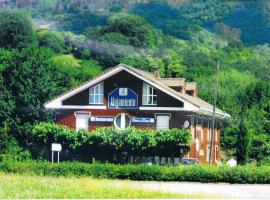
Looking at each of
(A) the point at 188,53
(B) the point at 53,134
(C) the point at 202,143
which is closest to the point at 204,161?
(C) the point at 202,143

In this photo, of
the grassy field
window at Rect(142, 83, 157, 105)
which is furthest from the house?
the grassy field

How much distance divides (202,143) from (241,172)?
2042 cm

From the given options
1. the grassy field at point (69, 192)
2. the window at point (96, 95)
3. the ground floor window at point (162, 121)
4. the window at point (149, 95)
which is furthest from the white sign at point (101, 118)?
the grassy field at point (69, 192)

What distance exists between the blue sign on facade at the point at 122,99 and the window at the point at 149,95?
2.61 ft

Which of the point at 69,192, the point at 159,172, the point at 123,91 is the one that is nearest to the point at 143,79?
the point at 123,91

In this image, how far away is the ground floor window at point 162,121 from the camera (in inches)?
2293

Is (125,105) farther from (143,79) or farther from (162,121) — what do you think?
(162,121)

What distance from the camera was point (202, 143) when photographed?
63.6 metres

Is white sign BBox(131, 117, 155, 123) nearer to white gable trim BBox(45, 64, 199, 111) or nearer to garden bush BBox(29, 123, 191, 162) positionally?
white gable trim BBox(45, 64, 199, 111)

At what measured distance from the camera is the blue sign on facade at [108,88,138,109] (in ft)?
196

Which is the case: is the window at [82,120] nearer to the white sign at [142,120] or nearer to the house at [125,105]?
the house at [125,105]

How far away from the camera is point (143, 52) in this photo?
454 feet

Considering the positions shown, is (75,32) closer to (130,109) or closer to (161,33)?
(161,33)

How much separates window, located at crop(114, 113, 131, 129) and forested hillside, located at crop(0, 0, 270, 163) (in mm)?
9024
